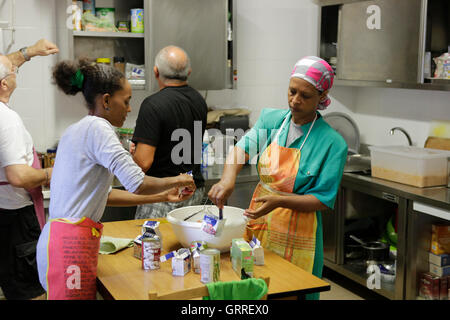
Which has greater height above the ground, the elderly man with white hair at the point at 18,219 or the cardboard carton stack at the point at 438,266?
the elderly man with white hair at the point at 18,219

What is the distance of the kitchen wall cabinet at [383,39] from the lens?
3500mm

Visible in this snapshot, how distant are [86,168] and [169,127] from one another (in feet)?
3.63

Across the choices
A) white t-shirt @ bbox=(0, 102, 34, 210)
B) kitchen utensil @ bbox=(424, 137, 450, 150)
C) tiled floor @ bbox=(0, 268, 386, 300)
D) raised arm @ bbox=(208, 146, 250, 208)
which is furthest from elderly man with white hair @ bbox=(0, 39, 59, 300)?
kitchen utensil @ bbox=(424, 137, 450, 150)

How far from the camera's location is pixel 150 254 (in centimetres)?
198

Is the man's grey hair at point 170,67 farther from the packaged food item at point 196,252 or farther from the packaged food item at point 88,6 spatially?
the packaged food item at point 196,252

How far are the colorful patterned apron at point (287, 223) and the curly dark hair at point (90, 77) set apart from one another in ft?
2.61

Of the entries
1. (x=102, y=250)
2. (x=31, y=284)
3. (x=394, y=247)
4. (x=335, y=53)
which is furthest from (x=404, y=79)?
(x=31, y=284)

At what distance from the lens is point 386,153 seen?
360 cm

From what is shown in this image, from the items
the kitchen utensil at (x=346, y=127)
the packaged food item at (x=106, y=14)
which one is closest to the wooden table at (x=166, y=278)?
the packaged food item at (x=106, y=14)

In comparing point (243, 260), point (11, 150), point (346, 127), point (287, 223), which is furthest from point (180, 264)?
point (346, 127)

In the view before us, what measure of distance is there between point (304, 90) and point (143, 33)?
176cm

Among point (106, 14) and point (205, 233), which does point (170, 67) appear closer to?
point (106, 14)

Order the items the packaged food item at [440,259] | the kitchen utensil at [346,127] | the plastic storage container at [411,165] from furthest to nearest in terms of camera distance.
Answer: the kitchen utensil at [346,127]
the plastic storage container at [411,165]
the packaged food item at [440,259]

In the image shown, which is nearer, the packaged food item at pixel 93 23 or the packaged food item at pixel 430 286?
the packaged food item at pixel 430 286
